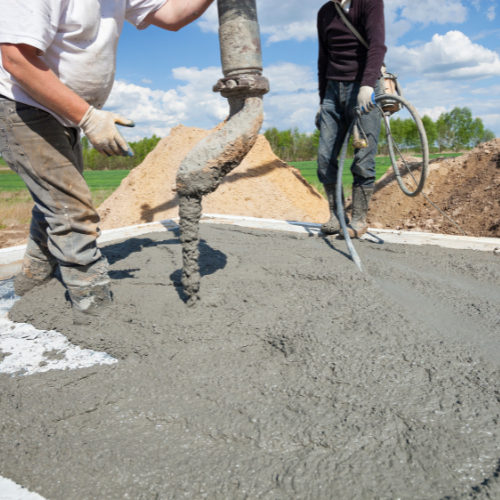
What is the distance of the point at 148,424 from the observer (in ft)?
3.97

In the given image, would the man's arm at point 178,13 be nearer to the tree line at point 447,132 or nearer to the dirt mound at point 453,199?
Answer: the dirt mound at point 453,199

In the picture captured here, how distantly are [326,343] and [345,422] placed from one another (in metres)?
0.39

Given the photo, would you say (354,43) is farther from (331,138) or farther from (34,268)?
(34,268)

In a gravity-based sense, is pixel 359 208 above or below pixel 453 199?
below

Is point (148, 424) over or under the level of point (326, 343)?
under

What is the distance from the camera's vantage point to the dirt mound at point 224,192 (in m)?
5.59

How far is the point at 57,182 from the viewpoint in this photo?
5.52 ft

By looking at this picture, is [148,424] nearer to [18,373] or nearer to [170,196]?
[18,373]

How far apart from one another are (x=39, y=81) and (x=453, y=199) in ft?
14.9

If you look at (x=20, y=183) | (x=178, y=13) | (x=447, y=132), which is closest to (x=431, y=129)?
(x=447, y=132)

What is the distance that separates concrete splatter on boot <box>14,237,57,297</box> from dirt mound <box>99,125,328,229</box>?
128 inches

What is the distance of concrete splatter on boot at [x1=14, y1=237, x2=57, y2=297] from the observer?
219cm

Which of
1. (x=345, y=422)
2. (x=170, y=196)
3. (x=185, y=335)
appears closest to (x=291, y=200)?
(x=170, y=196)

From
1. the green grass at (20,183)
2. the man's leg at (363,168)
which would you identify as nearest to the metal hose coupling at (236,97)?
the man's leg at (363,168)
